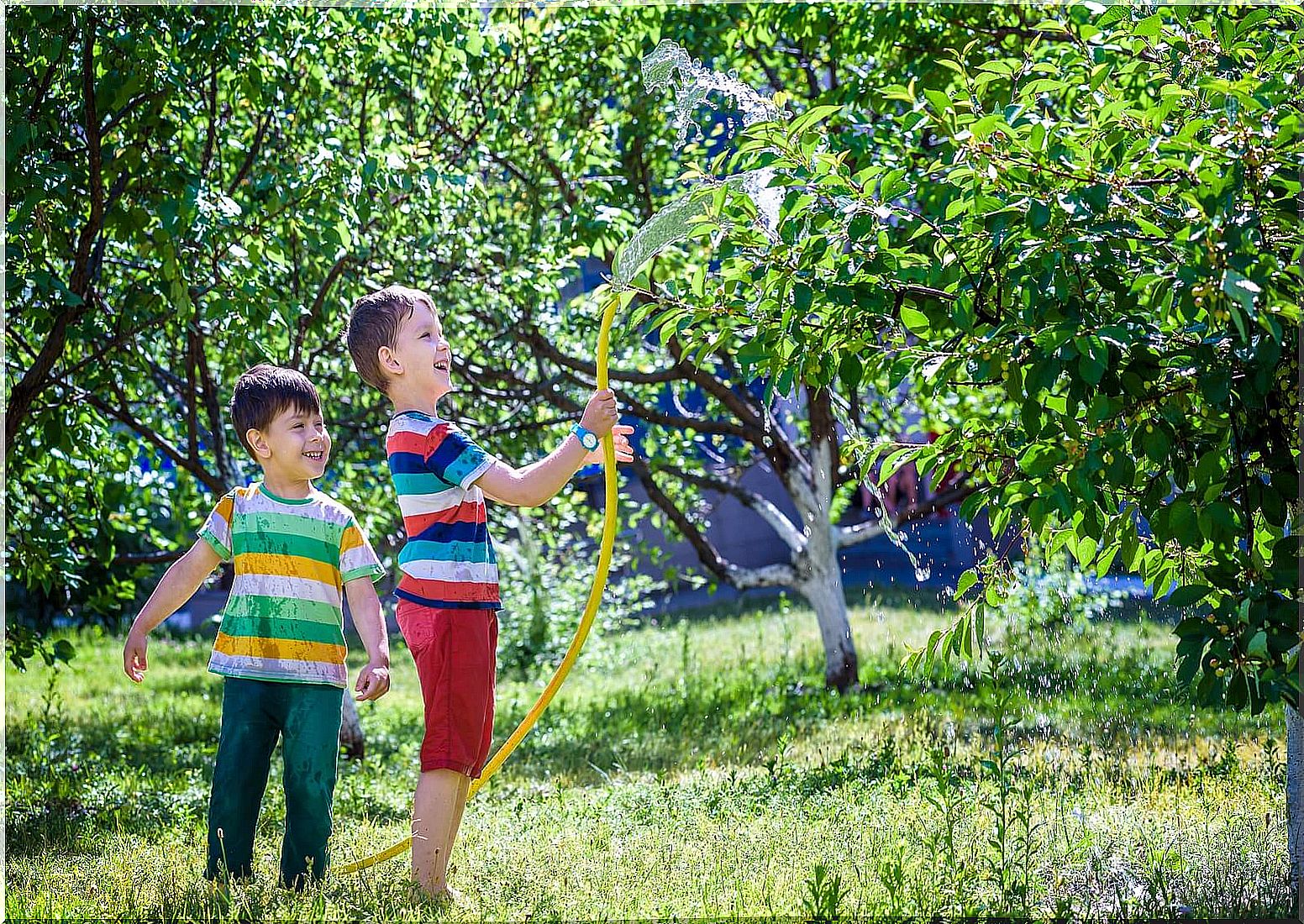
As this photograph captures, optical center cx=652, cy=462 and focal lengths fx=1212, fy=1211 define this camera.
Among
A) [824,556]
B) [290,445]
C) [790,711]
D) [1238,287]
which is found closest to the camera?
[1238,287]

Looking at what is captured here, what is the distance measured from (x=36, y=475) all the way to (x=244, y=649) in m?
2.90

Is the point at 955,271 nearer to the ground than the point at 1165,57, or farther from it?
nearer to the ground

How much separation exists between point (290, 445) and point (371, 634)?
564 millimetres

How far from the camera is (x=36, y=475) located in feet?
18.1

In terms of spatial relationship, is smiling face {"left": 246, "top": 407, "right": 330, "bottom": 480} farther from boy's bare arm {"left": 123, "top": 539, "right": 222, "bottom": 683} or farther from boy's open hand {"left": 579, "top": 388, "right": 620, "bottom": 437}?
boy's open hand {"left": 579, "top": 388, "right": 620, "bottom": 437}

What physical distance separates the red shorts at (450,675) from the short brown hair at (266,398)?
638 mm

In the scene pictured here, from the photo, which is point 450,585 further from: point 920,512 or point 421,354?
point 920,512

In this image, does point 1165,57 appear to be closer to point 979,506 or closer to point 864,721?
point 979,506

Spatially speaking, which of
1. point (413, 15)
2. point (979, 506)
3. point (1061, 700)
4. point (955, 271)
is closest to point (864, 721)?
point (1061, 700)

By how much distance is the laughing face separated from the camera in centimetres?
335

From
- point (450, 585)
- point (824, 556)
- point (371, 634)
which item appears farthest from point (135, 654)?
point (824, 556)

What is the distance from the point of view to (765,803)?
4547 mm

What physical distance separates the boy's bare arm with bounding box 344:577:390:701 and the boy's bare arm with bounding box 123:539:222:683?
406 millimetres

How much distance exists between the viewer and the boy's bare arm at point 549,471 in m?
3.13
